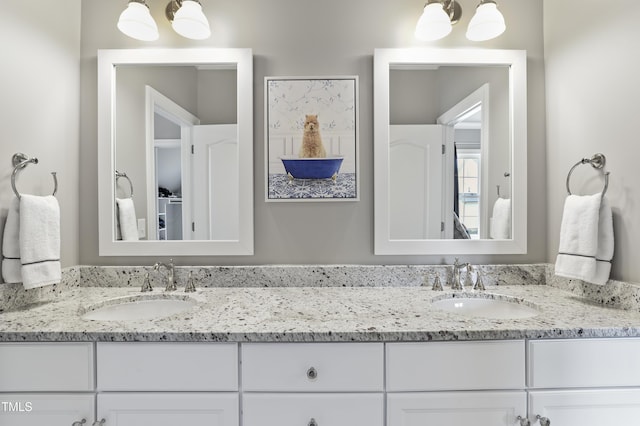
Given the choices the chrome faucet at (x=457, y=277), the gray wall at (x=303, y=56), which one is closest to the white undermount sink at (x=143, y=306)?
the gray wall at (x=303, y=56)

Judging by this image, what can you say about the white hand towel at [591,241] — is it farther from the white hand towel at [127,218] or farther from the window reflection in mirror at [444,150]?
the white hand towel at [127,218]

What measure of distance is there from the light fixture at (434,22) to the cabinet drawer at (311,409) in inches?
57.8

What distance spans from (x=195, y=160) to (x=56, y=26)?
80 cm

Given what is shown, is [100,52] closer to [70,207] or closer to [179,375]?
[70,207]

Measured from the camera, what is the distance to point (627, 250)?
1.20 m

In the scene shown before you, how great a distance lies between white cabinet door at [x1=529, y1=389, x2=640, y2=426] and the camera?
1010 mm

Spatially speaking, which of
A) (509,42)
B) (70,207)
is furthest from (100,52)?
(509,42)

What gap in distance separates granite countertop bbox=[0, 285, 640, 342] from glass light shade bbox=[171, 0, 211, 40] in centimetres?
116

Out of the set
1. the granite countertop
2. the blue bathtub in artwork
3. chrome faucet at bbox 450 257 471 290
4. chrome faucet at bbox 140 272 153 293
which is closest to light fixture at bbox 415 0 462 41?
the blue bathtub in artwork

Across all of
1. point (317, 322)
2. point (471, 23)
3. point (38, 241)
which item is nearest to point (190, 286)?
point (38, 241)

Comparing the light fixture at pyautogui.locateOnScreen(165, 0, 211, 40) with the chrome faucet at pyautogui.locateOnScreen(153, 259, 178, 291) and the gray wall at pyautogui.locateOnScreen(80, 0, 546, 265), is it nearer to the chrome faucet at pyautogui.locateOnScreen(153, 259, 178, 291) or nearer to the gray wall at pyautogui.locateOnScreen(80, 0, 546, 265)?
the gray wall at pyautogui.locateOnScreen(80, 0, 546, 265)

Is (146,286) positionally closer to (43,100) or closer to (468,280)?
(43,100)

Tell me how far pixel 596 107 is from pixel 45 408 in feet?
7.28

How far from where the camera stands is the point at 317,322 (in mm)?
1061
